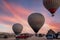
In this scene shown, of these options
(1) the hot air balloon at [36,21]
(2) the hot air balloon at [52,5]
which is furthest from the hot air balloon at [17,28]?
(2) the hot air balloon at [52,5]

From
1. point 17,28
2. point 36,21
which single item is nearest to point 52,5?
point 36,21

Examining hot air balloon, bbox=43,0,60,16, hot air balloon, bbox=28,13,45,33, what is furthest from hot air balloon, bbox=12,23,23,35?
hot air balloon, bbox=43,0,60,16

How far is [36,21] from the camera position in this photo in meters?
35.6

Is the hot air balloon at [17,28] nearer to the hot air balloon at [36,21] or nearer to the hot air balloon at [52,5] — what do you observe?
the hot air balloon at [36,21]

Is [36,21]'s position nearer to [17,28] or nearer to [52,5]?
[52,5]

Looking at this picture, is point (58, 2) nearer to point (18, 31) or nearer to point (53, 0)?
point (53, 0)

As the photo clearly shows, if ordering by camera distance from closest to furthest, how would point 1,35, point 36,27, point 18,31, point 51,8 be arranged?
point 51,8
point 36,27
point 18,31
point 1,35

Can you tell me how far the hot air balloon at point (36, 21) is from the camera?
34.7m

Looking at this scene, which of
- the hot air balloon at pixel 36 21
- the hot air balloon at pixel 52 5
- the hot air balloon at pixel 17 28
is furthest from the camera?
the hot air balloon at pixel 17 28

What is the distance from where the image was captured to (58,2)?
30.9m

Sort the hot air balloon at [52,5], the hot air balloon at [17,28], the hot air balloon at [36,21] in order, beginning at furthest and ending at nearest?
the hot air balloon at [17,28] < the hot air balloon at [36,21] < the hot air balloon at [52,5]

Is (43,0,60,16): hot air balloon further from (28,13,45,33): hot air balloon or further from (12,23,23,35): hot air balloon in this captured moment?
(12,23,23,35): hot air balloon

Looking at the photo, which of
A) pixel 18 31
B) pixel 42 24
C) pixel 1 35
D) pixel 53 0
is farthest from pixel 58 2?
pixel 1 35

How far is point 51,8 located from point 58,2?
1.43 metres
